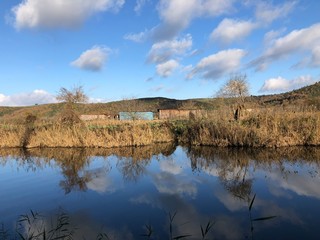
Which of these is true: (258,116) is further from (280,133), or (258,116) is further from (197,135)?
(197,135)

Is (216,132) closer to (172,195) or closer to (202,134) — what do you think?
(202,134)

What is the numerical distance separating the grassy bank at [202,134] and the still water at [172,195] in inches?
59.7

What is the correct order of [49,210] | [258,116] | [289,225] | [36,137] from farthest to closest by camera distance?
[36,137]
[258,116]
[49,210]
[289,225]

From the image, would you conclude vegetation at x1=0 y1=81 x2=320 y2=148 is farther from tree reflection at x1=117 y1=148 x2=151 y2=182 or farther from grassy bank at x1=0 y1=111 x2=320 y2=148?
tree reflection at x1=117 y1=148 x2=151 y2=182

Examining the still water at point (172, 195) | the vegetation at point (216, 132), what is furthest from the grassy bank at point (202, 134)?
the still water at point (172, 195)

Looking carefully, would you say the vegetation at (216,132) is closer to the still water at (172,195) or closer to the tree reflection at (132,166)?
the still water at (172,195)

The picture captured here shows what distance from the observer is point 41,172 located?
14750mm

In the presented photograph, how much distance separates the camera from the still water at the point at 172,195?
6926 mm

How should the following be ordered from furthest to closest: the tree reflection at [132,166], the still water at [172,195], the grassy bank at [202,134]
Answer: the grassy bank at [202,134] < the tree reflection at [132,166] < the still water at [172,195]

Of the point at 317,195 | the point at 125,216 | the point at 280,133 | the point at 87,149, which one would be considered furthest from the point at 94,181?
the point at 280,133

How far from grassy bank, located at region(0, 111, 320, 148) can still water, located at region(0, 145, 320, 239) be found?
152 cm

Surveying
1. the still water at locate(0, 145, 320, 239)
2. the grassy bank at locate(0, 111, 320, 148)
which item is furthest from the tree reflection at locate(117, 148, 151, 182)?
the grassy bank at locate(0, 111, 320, 148)

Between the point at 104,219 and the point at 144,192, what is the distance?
2.63 metres

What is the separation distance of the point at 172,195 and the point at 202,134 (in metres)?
12.0
